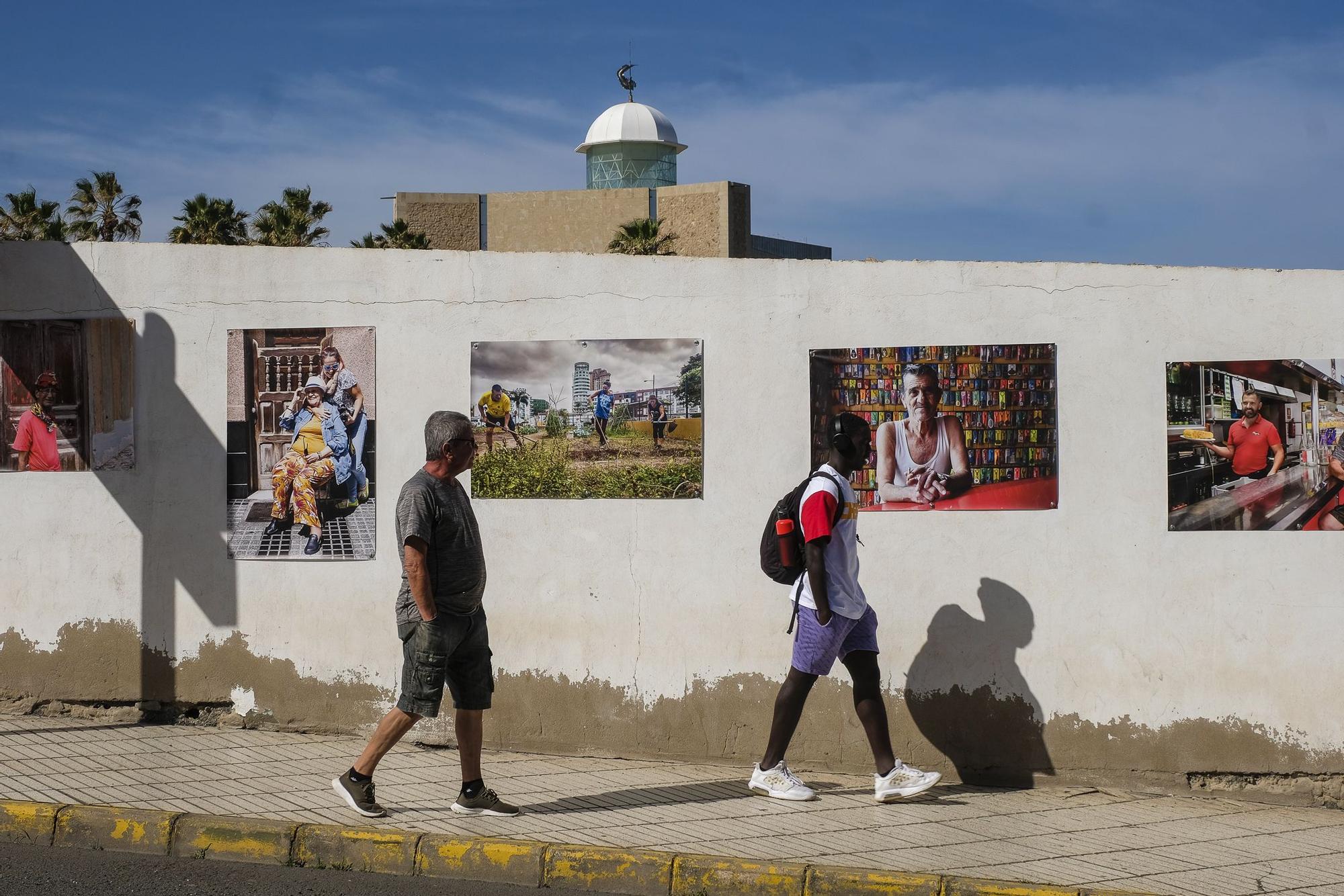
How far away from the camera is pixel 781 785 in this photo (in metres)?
6.19

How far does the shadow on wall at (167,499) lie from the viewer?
24.4ft

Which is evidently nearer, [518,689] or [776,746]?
[776,746]

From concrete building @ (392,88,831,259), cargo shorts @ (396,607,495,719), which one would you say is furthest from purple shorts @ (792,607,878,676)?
concrete building @ (392,88,831,259)

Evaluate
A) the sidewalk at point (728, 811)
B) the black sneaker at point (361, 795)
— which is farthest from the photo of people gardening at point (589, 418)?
the black sneaker at point (361, 795)

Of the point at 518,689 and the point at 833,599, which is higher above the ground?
the point at 833,599

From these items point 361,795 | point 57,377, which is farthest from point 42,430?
point 361,795

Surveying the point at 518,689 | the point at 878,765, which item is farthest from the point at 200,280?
the point at 878,765

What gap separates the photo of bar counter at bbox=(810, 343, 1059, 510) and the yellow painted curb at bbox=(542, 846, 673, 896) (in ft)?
7.66

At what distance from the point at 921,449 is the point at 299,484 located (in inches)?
136

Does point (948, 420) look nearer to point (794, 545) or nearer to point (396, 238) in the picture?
point (794, 545)

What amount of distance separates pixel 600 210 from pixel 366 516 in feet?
117

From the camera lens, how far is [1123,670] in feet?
21.3

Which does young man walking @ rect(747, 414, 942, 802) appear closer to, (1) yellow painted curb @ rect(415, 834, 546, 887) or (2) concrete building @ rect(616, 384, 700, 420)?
(2) concrete building @ rect(616, 384, 700, 420)

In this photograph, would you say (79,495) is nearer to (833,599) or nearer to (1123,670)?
(833,599)
